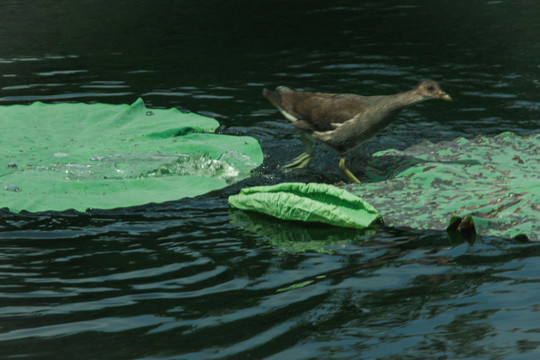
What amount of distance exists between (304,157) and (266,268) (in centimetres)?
297

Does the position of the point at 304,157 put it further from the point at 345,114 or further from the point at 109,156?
the point at 109,156

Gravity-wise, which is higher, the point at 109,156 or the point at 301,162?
the point at 109,156

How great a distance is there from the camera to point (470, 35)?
47.4ft

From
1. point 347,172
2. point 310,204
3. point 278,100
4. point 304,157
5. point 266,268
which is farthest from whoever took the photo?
point 278,100

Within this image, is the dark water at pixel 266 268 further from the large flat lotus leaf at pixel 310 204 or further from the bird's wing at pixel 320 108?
the bird's wing at pixel 320 108

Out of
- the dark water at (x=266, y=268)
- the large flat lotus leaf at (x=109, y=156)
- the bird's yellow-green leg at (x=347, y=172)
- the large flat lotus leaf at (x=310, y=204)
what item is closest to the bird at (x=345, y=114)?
the bird's yellow-green leg at (x=347, y=172)

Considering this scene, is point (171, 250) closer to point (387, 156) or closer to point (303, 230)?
point (303, 230)

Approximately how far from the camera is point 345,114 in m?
7.83

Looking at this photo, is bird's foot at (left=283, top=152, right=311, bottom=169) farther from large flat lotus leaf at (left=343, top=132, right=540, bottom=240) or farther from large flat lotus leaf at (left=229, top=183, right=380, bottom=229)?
large flat lotus leaf at (left=229, top=183, right=380, bottom=229)

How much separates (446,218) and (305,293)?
65.0 inches

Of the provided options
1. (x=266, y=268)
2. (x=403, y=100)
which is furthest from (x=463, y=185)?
(x=266, y=268)

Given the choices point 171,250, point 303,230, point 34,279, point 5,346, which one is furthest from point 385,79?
point 5,346

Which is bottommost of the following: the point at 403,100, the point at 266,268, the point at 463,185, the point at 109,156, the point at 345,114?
the point at 266,268

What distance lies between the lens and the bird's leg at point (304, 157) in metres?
8.27
